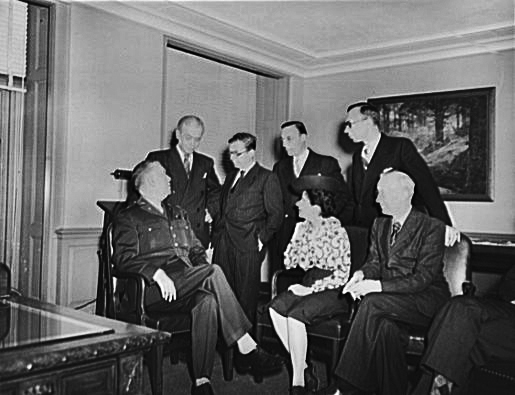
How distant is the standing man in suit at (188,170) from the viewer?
191 inches

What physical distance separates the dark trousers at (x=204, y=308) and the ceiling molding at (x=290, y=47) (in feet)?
7.82

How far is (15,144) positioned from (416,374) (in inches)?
139

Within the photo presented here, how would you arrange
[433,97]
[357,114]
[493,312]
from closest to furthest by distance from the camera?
[493,312]
[357,114]
[433,97]

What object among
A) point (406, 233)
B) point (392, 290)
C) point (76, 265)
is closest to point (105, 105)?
point (76, 265)

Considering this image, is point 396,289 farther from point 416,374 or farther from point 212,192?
point 212,192

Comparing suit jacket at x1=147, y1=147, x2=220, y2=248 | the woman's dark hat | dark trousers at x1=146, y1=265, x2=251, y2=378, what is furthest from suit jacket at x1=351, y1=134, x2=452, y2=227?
dark trousers at x1=146, y1=265, x2=251, y2=378

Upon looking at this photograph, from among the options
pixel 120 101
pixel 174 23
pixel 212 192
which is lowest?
pixel 212 192

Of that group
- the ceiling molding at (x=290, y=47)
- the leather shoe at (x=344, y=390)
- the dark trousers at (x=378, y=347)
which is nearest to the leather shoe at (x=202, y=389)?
the leather shoe at (x=344, y=390)

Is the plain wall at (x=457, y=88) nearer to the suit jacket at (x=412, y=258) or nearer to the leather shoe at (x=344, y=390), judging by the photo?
the suit jacket at (x=412, y=258)

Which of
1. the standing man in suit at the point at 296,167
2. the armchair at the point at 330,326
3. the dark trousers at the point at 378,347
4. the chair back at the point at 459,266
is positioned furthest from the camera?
the standing man in suit at the point at 296,167

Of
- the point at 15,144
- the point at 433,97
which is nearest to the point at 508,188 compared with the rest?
the point at 433,97

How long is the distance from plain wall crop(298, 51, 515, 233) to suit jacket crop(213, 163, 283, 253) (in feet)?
8.04

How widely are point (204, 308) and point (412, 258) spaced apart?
4.49ft

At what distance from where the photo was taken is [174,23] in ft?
18.4
